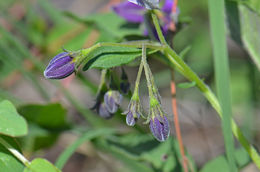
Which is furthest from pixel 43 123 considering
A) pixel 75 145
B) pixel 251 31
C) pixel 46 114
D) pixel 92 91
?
pixel 251 31

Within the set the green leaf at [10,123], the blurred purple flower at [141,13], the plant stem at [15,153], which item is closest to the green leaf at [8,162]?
the plant stem at [15,153]

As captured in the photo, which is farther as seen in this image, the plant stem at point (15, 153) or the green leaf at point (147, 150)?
the green leaf at point (147, 150)

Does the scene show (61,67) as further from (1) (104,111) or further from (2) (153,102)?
(1) (104,111)

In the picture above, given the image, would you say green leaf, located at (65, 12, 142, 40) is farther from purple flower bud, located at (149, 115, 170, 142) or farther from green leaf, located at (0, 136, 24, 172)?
green leaf, located at (0, 136, 24, 172)

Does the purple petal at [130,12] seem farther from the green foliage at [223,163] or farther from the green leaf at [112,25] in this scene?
the green foliage at [223,163]

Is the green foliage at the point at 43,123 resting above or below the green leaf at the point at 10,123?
below

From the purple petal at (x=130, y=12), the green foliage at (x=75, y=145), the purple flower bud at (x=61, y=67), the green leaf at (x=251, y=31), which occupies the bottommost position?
the green foliage at (x=75, y=145)

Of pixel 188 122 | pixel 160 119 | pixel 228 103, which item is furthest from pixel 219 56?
pixel 188 122
